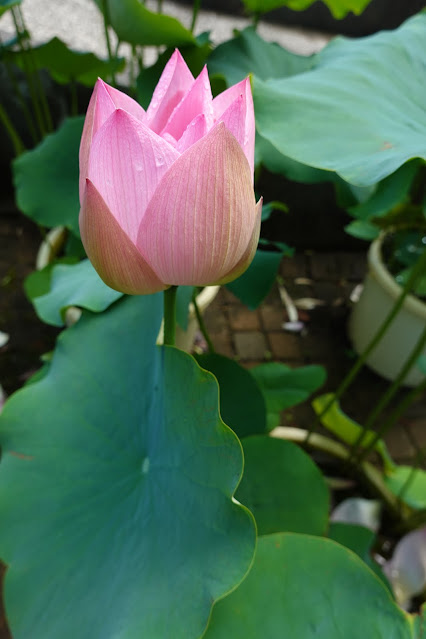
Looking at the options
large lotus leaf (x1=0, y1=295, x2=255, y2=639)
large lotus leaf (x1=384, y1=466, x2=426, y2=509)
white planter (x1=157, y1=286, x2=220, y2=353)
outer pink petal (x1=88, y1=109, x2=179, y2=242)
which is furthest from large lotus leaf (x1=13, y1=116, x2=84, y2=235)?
large lotus leaf (x1=384, y1=466, x2=426, y2=509)

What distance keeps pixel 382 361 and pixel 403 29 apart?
3.12 feet

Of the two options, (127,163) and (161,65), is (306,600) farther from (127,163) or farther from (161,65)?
(161,65)

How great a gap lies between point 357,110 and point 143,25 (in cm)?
45

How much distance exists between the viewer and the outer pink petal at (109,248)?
0.33 metres

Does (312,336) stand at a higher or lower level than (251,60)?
lower

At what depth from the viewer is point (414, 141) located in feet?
1.49

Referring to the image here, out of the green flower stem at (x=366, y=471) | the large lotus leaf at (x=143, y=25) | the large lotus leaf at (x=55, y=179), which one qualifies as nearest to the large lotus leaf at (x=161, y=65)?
the large lotus leaf at (x=143, y=25)

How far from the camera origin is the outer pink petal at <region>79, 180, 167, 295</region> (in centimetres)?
33

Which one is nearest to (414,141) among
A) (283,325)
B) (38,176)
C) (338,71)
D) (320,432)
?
(338,71)

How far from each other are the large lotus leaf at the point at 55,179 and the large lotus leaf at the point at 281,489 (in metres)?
0.56

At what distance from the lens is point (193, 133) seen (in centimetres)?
33

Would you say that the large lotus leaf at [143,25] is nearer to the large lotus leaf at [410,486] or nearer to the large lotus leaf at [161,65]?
the large lotus leaf at [161,65]

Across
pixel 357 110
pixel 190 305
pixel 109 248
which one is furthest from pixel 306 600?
pixel 190 305

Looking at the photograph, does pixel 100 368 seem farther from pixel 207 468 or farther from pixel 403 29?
pixel 403 29
